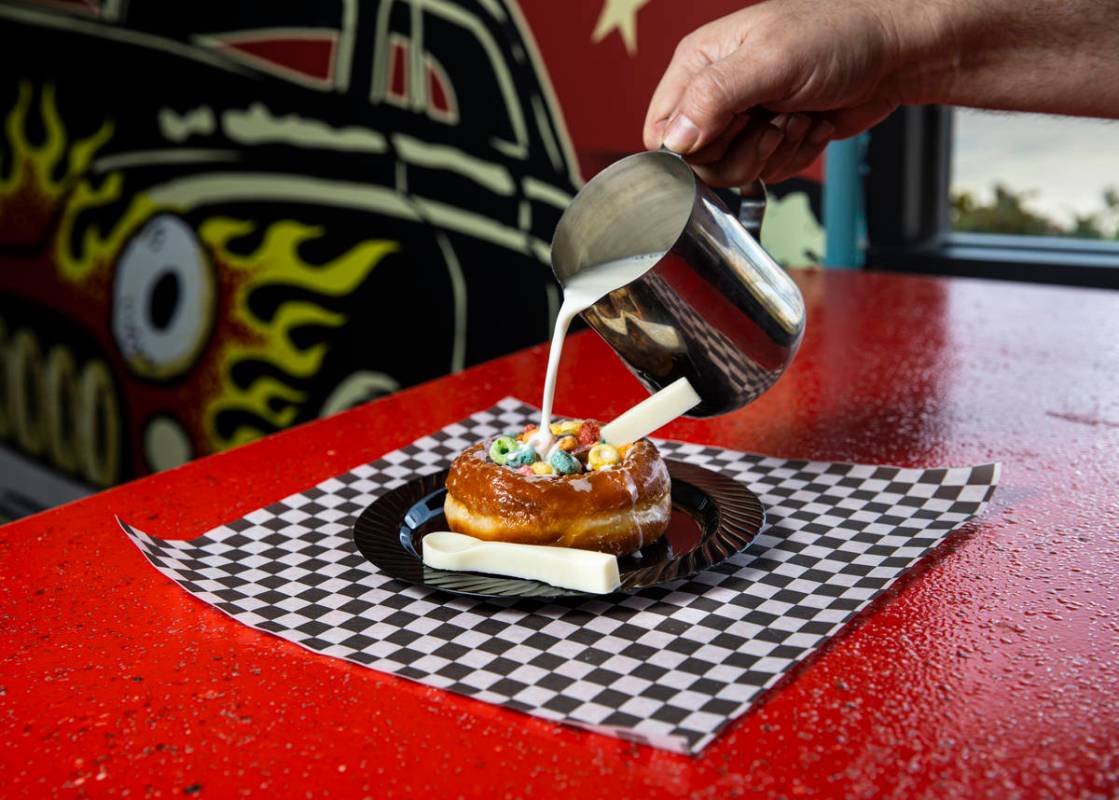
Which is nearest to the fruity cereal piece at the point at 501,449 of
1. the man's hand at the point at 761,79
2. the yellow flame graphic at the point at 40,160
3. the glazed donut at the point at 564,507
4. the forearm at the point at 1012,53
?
the glazed donut at the point at 564,507

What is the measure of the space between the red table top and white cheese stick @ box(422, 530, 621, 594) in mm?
154

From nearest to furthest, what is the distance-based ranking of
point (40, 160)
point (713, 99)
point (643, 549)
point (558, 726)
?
1. point (558, 726)
2. point (643, 549)
3. point (713, 99)
4. point (40, 160)

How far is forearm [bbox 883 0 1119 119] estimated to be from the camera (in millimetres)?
1396

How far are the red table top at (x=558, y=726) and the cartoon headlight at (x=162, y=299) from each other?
5.71 feet

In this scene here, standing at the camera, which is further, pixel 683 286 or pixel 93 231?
pixel 93 231

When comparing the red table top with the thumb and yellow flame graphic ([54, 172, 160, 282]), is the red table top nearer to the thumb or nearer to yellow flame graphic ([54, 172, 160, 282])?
the thumb

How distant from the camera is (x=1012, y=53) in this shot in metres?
1.47

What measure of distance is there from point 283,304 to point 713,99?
1947 mm

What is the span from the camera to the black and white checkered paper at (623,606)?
31.7 inches

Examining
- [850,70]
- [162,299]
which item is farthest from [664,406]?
[162,299]

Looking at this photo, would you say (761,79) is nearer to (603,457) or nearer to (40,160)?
(603,457)

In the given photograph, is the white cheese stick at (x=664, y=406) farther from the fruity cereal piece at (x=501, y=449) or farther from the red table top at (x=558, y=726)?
the red table top at (x=558, y=726)

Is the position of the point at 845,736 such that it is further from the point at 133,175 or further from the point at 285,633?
the point at 133,175

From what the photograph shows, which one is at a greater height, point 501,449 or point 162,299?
point 501,449
